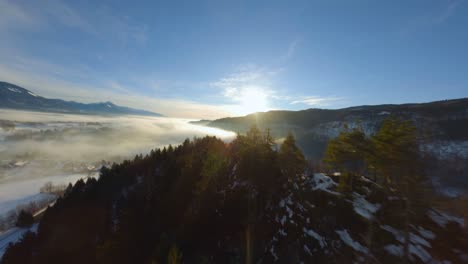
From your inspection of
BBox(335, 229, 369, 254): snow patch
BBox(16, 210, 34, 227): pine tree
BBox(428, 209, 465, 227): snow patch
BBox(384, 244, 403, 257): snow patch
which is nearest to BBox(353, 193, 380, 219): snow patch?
BBox(335, 229, 369, 254): snow patch

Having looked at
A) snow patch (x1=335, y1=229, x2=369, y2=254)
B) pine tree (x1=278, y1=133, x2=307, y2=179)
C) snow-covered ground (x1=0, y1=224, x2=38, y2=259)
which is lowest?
snow-covered ground (x1=0, y1=224, x2=38, y2=259)

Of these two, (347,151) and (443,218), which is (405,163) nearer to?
(347,151)

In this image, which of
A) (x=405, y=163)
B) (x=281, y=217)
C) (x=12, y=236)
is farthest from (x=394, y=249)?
(x=12, y=236)

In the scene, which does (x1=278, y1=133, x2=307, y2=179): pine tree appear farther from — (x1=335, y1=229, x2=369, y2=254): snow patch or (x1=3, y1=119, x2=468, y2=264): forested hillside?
(x1=335, y1=229, x2=369, y2=254): snow patch

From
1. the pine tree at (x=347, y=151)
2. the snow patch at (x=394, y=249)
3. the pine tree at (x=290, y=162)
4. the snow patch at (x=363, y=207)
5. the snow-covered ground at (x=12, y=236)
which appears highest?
the pine tree at (x=347, y=151)

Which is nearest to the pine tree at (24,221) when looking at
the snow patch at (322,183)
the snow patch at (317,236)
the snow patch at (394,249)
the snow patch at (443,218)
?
the snow patch at (317,236)

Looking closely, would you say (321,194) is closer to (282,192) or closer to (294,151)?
(282,192)

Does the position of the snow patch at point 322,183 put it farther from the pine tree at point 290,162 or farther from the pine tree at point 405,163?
the pine tree at point 405,163

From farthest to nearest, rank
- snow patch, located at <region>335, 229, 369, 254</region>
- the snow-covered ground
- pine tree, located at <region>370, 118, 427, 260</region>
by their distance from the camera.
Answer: the snow-covered ground → snow patch, located at <region>335, 229, 369, 254</region> → pine tree, located at <region>370, 118, 427, 260</region>

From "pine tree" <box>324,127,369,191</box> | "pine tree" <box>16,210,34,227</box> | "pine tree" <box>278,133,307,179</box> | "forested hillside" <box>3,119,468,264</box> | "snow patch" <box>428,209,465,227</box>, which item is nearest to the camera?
"forested hillside" <box>3,119,468,264</box>
